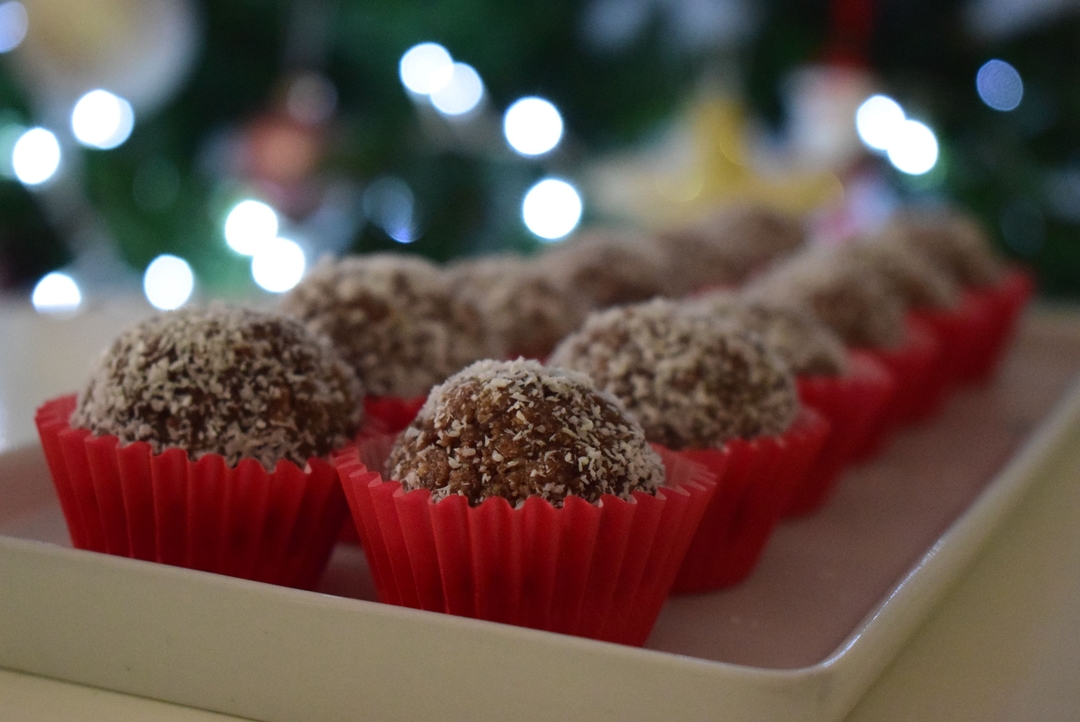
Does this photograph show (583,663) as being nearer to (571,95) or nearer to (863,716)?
(863,716)

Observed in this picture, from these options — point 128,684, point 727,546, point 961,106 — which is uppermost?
point 961,106

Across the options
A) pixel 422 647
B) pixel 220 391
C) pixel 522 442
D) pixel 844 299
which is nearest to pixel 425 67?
pixel 844 299

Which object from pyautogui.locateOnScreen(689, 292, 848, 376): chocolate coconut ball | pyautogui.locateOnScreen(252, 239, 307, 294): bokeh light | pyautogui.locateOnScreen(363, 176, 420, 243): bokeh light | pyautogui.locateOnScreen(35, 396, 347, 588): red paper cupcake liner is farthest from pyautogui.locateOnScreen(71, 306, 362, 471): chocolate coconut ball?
pyautogui.locateOnScreen(252, 239, 307, 294): bokeh light

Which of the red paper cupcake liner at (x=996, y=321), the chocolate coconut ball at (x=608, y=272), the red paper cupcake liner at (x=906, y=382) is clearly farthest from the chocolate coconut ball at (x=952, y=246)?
the chocolate coconut ball at (x=608, y=272)

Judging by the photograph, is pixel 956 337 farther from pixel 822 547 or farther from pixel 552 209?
pixel 552 209

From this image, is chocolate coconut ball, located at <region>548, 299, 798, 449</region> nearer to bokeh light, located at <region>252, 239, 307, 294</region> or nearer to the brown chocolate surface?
the brown chocolate surface

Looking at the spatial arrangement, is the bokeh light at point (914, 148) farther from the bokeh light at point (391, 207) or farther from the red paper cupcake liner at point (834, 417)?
the red paper cupcake liner at point (834, 417)

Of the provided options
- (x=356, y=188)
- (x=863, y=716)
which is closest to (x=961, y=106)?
(x=356, y=188)
